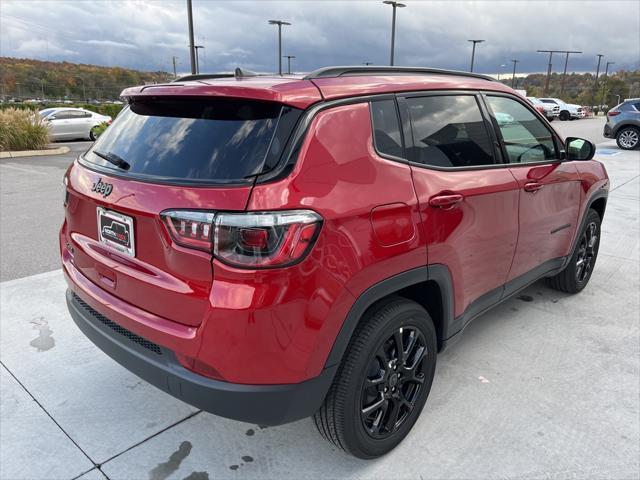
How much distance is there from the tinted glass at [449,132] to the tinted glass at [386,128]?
0.35ft

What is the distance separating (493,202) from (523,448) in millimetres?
Answer: 1264

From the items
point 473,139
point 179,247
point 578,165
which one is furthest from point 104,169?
point 578,165

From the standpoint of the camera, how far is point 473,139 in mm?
2803

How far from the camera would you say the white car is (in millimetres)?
18953

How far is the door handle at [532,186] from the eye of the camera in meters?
3.08

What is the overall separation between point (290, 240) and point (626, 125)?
18736mm

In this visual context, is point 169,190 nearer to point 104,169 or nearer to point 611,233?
point 104,169

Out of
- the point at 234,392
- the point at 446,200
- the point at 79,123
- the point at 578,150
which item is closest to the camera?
the point at 234,392

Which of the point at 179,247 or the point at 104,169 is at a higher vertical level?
the point at 104,169

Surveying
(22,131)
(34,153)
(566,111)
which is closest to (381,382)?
(34,153)

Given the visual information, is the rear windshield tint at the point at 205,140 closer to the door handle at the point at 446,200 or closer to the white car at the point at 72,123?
the door handle at the point at 446,200

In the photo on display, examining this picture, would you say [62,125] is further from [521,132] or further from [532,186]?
[532,186]

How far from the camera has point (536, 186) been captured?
318 centimetres

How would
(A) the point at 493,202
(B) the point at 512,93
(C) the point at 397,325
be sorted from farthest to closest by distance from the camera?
(B) the point at 512,93 → (A) the point at 493,202 → (C) the point at 397,325
